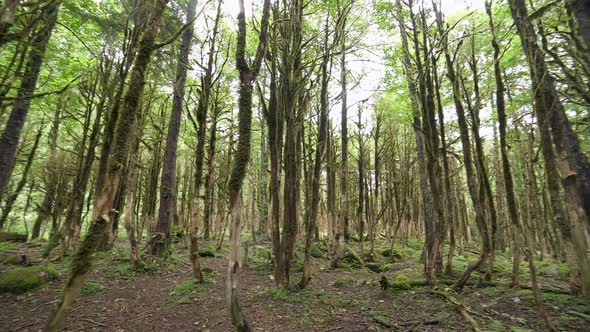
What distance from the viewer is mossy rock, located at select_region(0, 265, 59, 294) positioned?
5.05 meters

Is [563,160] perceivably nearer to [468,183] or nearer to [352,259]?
[468,183]

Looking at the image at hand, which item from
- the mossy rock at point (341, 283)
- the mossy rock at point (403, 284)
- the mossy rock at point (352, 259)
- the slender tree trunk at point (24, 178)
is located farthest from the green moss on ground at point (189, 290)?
the slender tree trunk at point (24, 178)

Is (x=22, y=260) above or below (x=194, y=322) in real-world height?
above

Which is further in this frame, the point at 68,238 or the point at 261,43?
the point at 68,238

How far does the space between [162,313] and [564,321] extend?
654cm

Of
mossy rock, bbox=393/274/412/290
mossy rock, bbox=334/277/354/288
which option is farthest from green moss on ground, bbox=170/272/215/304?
mossy rock, bbox=393/274/412/290

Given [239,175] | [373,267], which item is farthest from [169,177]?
[373,267]

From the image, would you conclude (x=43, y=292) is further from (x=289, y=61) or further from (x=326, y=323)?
(x=289, y=61)

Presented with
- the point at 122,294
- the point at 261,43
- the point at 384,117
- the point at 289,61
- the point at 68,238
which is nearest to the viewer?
the point at 261,43

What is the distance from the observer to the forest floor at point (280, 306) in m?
4.29

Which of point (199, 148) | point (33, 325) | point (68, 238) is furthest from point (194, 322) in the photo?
point (68, 238)

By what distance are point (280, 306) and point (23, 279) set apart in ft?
16.5

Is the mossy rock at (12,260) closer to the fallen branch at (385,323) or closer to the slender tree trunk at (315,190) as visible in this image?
the slender tree trunk at (315,190)

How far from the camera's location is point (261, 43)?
4953 millimetres
